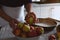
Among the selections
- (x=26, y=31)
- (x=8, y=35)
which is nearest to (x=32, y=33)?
(x=26, y=31)

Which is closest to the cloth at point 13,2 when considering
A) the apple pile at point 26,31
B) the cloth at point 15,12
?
the cloth at point 15,12

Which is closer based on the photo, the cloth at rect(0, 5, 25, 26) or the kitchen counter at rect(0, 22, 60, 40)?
the kitchen counter at rect(0, 22, 60, 40)

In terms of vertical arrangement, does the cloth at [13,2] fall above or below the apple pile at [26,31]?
above

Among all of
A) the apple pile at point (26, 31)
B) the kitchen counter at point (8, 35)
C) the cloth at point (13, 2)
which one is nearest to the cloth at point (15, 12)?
the cloth at point (13, 2)

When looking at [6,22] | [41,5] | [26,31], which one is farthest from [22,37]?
[41,5]

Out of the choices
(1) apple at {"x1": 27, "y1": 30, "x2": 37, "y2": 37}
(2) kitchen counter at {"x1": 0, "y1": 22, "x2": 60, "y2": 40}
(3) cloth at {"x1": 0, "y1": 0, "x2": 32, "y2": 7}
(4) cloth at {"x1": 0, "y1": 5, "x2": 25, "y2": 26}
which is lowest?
(2) kitchen counter at {"x1": 0, "y1": 22, "x2": 60, "y2": 40}

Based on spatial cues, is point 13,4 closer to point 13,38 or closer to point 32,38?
point 13,38

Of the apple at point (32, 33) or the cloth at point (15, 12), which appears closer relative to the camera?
the apple at point (32, 33)

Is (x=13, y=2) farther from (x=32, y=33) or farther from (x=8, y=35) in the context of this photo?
(x=32, y=33)

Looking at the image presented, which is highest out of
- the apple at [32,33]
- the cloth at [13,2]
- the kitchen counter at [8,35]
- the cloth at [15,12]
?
the cloth at [13,2]

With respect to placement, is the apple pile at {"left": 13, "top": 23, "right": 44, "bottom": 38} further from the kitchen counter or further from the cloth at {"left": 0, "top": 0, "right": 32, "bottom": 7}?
the cloth at {"left": 0, "top": 0, "right": 32, "bottom": 7}

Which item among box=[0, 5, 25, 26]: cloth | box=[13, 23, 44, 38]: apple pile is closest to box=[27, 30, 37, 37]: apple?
box=[13, 23, 44, 38]: apple pile

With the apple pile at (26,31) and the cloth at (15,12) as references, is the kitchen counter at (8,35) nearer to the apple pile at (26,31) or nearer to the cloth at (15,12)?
the apple pile at (26,31)

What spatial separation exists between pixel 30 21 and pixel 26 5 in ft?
Result: 1.54
